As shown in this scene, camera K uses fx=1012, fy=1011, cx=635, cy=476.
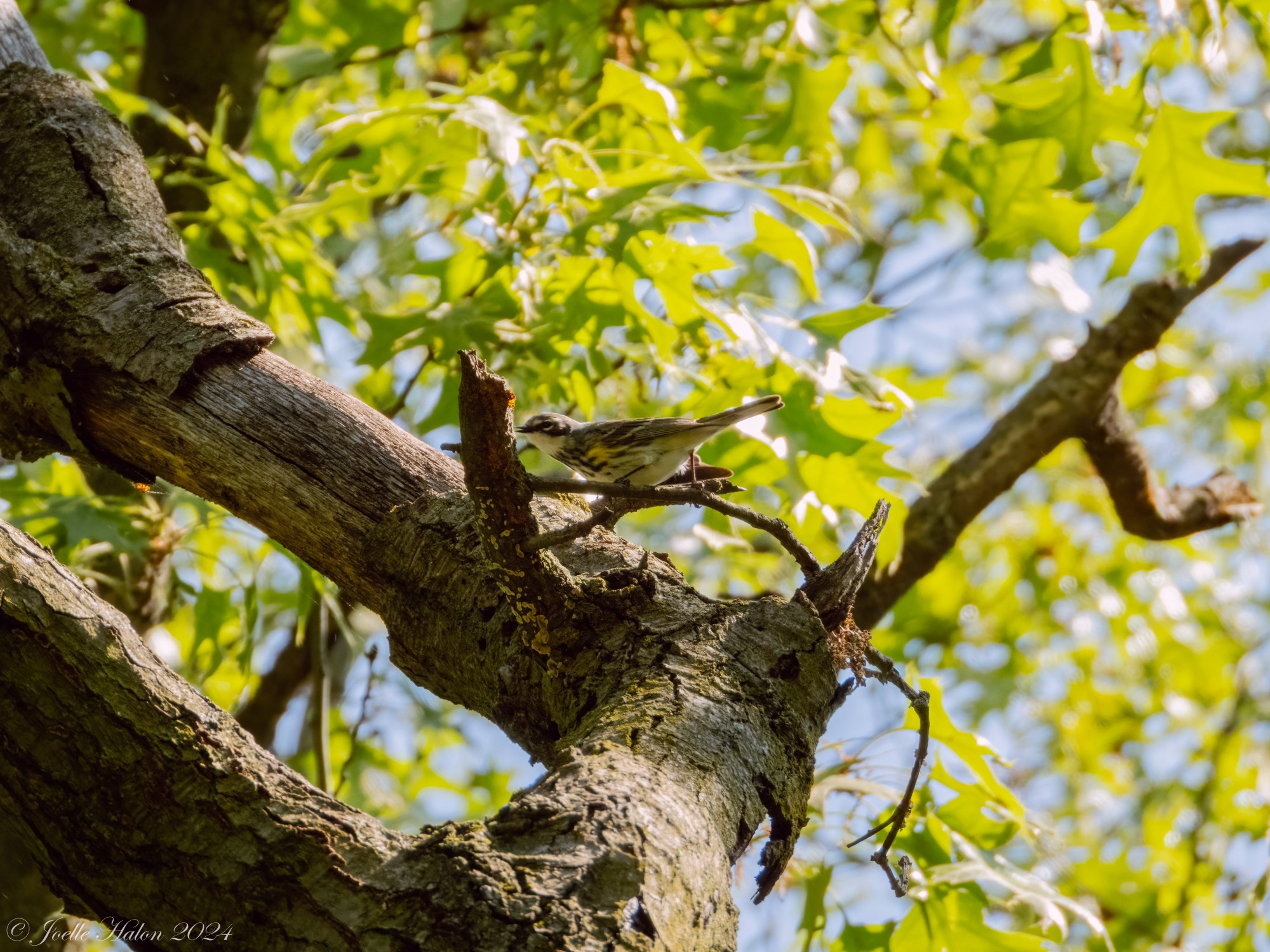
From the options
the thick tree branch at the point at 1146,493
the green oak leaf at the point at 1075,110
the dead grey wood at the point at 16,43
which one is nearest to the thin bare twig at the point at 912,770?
the green oak leaf at the point at 1075,110

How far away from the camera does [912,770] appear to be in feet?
7.43

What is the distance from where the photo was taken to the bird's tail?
301cm

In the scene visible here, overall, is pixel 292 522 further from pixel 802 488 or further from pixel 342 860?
pixel 802 488

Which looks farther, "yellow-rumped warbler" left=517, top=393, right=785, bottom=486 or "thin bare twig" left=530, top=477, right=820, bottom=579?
"yellow-rumped warbler" left=517, top=393, right=785, bottom=486

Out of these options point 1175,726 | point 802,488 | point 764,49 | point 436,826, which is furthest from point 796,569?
point 1175,726

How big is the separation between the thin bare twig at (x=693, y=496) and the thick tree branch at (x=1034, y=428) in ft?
7.94

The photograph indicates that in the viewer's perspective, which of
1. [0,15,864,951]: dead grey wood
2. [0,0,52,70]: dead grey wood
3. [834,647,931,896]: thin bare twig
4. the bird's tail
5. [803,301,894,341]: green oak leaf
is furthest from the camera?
[803,301,894,341]: green oak leaf

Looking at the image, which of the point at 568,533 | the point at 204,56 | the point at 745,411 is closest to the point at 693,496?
the point at 568,533

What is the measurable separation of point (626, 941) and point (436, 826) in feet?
1.26

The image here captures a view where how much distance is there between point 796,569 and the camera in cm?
515

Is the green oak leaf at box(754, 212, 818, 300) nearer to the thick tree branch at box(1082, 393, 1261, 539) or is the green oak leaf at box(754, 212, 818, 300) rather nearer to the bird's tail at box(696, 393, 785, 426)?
the bird's tail at box(696, 393, 785, 426)

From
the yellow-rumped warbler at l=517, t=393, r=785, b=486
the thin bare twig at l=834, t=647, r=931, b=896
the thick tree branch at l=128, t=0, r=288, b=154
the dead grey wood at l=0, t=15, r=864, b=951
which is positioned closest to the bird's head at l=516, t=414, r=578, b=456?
the yellow-rumped warbler at l=517, t=393, r=785, b=486

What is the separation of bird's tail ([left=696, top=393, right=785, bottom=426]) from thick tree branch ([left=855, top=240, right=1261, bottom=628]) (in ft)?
6.02

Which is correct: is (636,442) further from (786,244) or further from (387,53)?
(387,53)
